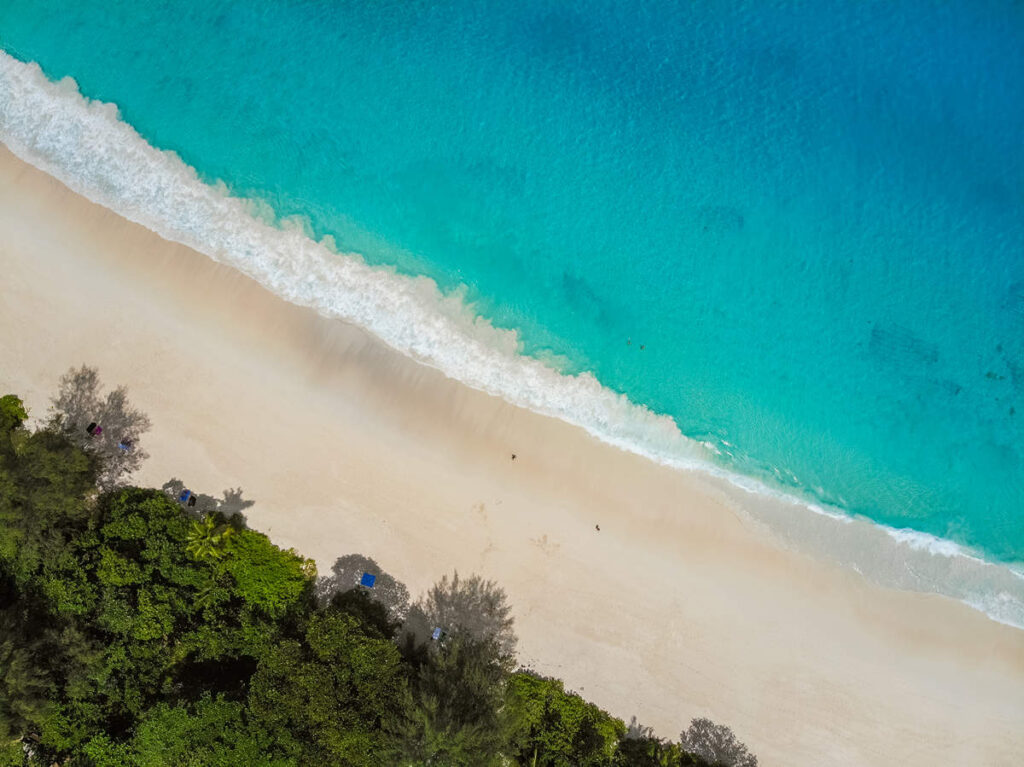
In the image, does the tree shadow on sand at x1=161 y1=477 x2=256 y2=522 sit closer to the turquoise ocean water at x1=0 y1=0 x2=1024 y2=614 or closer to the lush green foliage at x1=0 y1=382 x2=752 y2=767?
the lush green foliage at x1=0 y1=382 x2=752 y2=767

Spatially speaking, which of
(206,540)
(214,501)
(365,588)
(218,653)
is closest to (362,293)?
(214,501)

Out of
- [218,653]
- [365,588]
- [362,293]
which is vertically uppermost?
[362,293]

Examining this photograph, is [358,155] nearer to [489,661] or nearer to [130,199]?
[130,199]

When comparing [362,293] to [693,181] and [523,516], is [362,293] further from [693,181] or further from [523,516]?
[693,181]

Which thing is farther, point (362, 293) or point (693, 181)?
point (693, 181)

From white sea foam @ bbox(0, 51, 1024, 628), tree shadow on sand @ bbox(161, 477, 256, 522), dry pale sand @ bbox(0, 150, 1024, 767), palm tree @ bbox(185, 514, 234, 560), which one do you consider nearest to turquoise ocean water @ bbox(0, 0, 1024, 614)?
white sea foam @ bbox(0, 51, 1024, 628)

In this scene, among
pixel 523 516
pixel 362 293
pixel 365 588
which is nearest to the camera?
pixel 365 588

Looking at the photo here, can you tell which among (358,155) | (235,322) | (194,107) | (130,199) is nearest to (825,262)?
(358,155)
